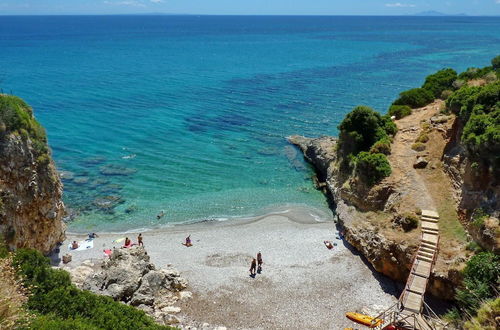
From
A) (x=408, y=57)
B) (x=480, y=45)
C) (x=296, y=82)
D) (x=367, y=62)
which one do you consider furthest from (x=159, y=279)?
(x=480, y=45)

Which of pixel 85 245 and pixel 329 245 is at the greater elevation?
pixel 329 245

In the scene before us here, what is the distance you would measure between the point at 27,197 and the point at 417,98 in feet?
131

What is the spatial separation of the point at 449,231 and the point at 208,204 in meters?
22.1

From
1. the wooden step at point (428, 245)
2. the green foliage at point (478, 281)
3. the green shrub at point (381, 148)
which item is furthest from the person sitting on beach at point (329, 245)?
the green foliage at point (478, 281)

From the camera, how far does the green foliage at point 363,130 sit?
37844 millimetres

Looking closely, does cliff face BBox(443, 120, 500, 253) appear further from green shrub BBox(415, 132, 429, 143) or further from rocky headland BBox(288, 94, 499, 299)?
green shrub BBox(415, 132, 429, 143)

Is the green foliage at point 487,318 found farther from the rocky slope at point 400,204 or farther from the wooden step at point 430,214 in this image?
the wooden step at point 430,214

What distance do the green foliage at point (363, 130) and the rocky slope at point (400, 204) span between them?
4.94 ft

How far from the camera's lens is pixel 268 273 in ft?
94.3

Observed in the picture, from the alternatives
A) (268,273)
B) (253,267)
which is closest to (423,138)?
(268,273)

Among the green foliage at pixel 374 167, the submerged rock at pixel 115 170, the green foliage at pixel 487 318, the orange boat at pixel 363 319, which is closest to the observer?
the green foliage at pixel 487 318

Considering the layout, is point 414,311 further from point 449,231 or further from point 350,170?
point 350,170

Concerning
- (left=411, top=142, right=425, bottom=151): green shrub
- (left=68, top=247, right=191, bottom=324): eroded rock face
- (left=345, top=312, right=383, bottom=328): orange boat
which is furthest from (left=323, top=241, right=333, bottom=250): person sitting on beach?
(left=68, top=247, right=191, bottom=324): eroded rock face

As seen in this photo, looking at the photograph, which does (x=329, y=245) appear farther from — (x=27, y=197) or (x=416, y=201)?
(x=27, y=197)
